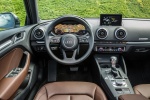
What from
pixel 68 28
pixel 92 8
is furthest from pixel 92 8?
pixel 68 28

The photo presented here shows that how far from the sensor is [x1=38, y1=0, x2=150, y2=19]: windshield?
2.98 meters

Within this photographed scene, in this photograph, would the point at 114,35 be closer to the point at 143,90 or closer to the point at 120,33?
the point at 120,33

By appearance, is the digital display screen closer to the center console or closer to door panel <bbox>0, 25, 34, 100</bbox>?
door panel <bbox>0, 25, 34, 100</bbox>

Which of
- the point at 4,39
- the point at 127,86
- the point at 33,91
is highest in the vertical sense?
the point at 4,39

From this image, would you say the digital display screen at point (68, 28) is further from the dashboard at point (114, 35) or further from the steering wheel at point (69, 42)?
the dashboard at point (114, 35)

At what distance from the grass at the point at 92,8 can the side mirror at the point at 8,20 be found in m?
0.51

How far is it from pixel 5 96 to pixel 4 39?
1.42ft

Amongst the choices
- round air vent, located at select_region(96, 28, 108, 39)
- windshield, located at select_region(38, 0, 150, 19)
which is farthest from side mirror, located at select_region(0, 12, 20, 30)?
round air vent, located at select_region(96, 28, 108, 39)

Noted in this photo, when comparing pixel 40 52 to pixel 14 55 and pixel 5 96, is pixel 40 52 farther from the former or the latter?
pixel 5 96

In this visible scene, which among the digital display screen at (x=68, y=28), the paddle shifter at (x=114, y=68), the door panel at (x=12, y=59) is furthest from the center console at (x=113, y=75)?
the door panel at (x=12, y=59)

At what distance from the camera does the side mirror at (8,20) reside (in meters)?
2.32

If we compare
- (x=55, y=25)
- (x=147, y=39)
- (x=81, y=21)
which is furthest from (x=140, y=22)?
(x=55, y=25)

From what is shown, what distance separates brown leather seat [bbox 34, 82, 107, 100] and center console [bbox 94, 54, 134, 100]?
0.12m

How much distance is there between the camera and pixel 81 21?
229 cm
